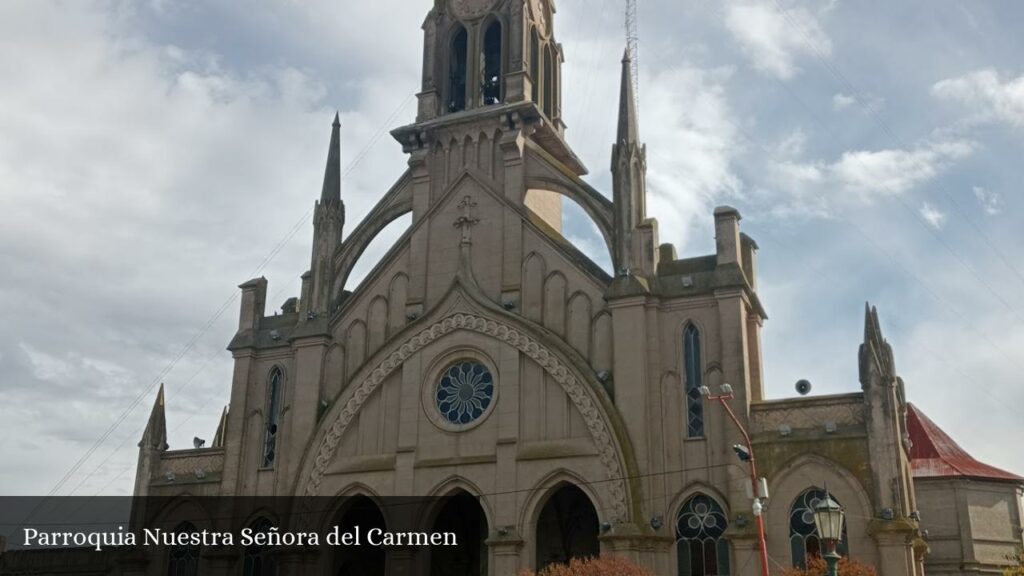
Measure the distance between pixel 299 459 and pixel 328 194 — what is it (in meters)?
11.3

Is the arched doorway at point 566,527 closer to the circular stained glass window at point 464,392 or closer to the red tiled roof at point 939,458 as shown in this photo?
the circular stained glass window at point 464,392

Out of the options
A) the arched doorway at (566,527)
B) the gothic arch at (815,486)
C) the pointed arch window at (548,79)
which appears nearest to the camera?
the gothic arch at (815,486)

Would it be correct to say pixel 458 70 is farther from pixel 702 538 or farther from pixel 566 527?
pixel 702 538

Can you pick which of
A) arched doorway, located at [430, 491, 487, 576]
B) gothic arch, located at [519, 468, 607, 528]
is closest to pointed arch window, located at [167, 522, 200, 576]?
arched doorway, located at [430, 491, 487, 576]

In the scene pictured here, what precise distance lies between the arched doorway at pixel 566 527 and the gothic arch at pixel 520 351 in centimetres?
389

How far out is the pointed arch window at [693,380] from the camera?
35750 mm

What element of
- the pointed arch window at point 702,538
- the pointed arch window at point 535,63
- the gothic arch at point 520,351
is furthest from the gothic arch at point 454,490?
the pointed arch window at point 535,63

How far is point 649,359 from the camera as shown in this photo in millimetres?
36594

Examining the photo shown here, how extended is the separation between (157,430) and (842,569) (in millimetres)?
27789

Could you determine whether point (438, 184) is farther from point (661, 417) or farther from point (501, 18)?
point (661, 417)

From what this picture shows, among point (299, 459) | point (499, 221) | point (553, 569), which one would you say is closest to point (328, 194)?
point (499, 221)

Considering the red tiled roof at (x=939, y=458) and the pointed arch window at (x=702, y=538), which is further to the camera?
the red tiled roof at (x=939, y=458)

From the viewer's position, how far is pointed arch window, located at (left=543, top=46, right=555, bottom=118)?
48125mm

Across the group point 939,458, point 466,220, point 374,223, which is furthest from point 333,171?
point 939,458
